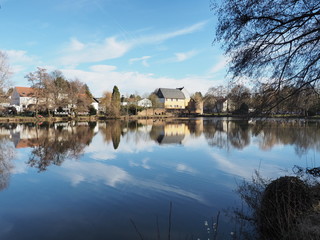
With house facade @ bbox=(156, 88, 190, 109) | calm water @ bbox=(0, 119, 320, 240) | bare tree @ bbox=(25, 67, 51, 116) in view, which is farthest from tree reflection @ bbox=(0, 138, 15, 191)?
house facade @ bbox=(156, 88, 190, 109)

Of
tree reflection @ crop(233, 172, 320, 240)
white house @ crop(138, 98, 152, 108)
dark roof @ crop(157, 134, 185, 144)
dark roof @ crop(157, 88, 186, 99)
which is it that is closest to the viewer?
tree reflection @ crop(233, 172, 320, 240)

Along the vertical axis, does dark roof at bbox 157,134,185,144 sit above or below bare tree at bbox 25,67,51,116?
below

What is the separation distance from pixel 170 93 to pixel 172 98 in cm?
207

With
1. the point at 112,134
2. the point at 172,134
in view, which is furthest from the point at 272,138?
the point at 112,134

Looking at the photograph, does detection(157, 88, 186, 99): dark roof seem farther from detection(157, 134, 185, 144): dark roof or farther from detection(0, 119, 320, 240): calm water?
detection(0, 119, 320, 240): calm water

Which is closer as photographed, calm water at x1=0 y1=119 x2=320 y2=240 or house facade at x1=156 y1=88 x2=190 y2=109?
Result: calm water at x1=0 y1=119 x2=320 y2=240

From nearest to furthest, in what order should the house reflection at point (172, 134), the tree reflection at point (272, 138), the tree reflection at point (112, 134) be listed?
1. the tree reflection at point (272, 138)
2. the tree reflection at point (112, 134)
3. the house reflection at point (172, 134)

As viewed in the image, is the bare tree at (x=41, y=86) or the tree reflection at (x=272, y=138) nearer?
the tree reflection at (x=272, y=138)

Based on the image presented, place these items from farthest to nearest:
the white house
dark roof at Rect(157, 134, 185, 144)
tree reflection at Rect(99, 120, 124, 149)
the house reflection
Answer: the white house
the house reflection
dark roof at Rect(157, 134, 185, 144)
tree reflection at Rect(99, 120, 124, 149)

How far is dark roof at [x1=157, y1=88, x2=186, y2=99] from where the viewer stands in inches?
3290

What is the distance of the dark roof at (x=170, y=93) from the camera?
83.6 meters

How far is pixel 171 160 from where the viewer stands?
A: 41.5ft

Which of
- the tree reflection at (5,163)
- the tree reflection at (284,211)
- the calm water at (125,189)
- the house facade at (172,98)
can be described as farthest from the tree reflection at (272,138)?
the house facade at (172,98)

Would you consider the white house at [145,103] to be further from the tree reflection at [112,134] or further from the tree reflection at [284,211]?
the tree reflection at [284,211]
